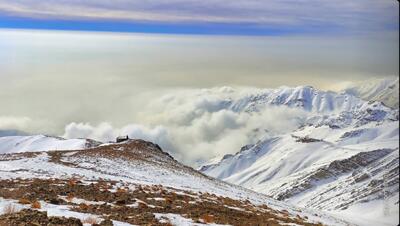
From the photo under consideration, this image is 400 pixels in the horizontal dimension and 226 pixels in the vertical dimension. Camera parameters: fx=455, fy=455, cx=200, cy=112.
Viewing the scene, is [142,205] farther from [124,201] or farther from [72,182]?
[72,182]

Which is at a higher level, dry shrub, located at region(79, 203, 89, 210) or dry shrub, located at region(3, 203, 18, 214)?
dry shrub, located at region(79, 203, 89, 210)

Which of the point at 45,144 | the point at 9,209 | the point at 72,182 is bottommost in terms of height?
the point at 9,209

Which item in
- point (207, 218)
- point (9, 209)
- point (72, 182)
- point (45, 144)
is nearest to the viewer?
point (9, 209)

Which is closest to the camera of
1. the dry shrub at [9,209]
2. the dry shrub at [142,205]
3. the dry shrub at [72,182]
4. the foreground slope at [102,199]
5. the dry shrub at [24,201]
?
the dry shrub at [9,209]

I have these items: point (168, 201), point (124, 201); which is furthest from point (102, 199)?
point (168, 201)

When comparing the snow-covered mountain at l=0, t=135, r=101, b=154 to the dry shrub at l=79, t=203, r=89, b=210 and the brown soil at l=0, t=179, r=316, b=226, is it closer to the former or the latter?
the brown soil at l=0, t=179, r=316, b=226

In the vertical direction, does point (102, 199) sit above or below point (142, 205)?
above

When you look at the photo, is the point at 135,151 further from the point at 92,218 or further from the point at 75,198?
the point at 92,218

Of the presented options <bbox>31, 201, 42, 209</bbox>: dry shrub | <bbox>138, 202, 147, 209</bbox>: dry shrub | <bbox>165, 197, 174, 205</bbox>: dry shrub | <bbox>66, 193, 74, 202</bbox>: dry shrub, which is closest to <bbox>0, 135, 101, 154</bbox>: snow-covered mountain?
<bbox>165, 197, 174, 205</bbox>: dry shrub

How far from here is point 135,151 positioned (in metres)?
48.7

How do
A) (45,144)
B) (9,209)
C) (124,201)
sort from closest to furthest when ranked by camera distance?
(9,209)
(124,201)
(45,144)

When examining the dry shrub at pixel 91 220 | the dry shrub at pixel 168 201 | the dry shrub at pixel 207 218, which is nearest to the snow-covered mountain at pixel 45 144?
the dry shrub at pixel 168 201

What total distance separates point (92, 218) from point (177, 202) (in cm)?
806

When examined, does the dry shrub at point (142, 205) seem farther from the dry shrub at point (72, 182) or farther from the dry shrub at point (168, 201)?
the dry shrub at point (72, 182)
